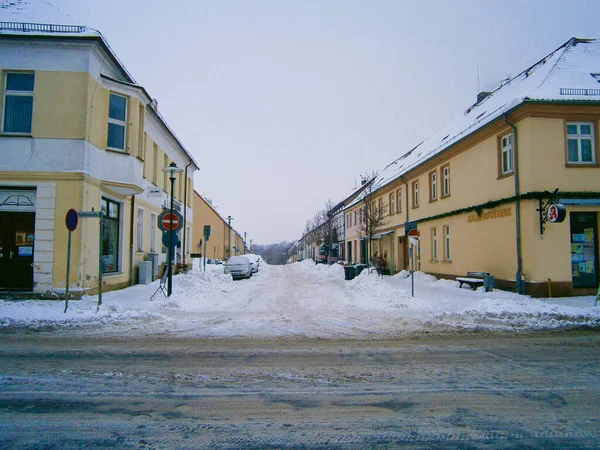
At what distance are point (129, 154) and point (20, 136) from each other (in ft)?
10.7

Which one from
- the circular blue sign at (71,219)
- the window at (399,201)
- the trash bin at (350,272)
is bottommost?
the trash bin at (350,272)

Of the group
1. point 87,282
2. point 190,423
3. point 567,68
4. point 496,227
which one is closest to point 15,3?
point 87,282

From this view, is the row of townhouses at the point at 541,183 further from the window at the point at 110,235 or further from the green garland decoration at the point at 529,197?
the window at the point at 110,235

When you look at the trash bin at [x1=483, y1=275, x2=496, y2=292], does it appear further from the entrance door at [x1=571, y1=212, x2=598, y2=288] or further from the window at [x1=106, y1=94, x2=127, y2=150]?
the window at [x1=106, y1=94, x2=127, y2=150]

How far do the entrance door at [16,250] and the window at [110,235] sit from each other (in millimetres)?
2225

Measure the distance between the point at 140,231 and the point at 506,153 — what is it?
53.9ft

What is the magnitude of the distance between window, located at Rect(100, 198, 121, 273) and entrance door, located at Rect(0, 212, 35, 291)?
2225 millimetres

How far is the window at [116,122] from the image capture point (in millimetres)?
13859

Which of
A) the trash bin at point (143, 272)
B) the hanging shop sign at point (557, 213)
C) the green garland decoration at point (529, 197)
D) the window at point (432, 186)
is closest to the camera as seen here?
the hanging shop sign at point (557, 213)

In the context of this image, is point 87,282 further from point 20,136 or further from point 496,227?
point 496,227

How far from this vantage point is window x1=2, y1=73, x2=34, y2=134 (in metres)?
12.6

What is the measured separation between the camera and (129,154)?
1414 centimetres

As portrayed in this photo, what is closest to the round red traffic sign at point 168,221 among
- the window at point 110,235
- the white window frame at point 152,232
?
the window at point 110,235

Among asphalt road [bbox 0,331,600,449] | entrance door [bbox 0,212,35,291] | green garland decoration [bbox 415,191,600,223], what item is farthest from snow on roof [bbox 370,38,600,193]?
entrance door [bbox 0,212,35,291]
